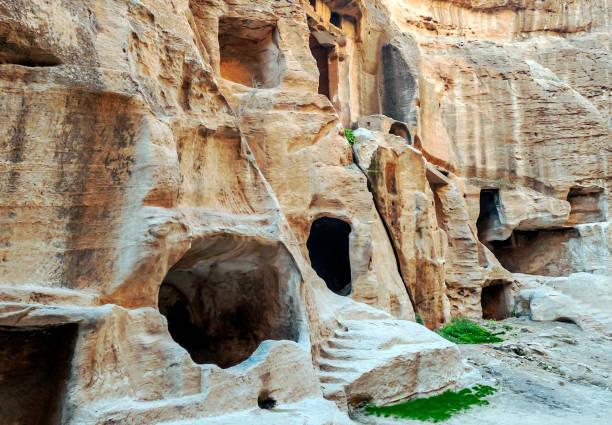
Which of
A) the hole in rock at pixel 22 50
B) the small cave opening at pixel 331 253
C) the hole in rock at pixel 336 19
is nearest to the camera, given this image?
the hole in rock at pixel 22 50

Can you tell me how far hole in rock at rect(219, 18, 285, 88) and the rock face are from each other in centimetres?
A: 4

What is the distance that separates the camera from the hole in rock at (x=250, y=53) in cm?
1210

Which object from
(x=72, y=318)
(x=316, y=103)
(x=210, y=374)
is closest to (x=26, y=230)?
(x=72, y=318)

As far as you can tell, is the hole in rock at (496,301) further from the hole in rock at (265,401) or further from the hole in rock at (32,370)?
the hole in rock at (32,370)

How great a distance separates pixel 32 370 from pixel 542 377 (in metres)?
8.47

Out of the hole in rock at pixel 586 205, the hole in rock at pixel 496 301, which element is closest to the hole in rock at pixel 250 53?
the hole in rock at pixel 496 301

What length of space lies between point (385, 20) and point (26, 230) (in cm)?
1777

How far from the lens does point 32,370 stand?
5.02 m

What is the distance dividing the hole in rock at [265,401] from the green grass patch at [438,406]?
5.74 feet

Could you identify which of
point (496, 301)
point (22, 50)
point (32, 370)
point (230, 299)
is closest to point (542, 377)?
point (230, 299)

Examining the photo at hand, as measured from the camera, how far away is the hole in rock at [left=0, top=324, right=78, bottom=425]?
4816 millimetres

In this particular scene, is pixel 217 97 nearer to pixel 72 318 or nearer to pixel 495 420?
pixel 72 318

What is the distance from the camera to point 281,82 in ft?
Answer: 38.9

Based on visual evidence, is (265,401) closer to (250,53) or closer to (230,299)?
(230,299)
